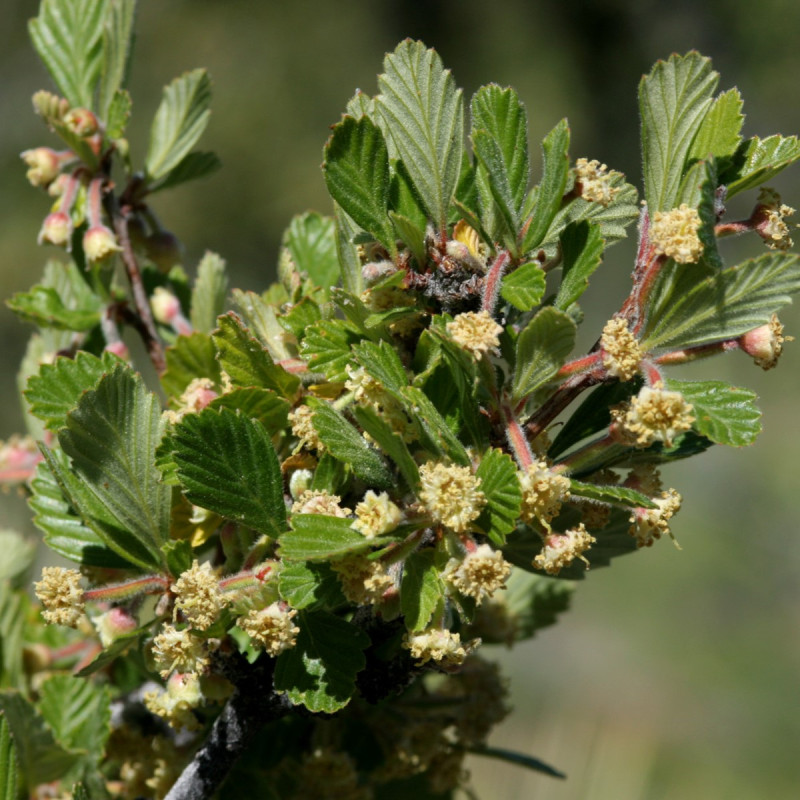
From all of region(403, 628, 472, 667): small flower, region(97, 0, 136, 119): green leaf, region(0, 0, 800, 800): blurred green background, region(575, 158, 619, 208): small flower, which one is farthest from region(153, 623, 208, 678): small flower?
region(0, 0, 800, 800): blurred green background

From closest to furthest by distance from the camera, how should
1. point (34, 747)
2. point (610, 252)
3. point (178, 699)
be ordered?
point (178, 699)
point (34, 747)
point (610, 252)

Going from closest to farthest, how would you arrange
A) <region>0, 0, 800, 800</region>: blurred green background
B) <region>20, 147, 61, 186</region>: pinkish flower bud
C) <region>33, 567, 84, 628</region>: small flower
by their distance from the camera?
<region>33, 567, 84, 628</region>: small flower → <region>20, 147, 61, 186</region>: pinkish flower bud → <region>0, 0, 800, 800</region>: blurred green background

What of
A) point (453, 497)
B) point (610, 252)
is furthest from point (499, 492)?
point (610, 252)

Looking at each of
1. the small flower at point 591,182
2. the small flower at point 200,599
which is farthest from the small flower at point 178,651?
the small flower at point 591,182

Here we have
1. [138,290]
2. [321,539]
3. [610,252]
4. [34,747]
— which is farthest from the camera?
[610,252]

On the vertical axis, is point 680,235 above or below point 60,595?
above

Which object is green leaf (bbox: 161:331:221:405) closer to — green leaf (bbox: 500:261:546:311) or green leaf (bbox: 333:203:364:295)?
green leaf (bbox: 333:203:364:295)

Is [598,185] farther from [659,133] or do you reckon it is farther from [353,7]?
[353,7]

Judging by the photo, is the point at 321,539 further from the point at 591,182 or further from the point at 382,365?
the point at 591,182
